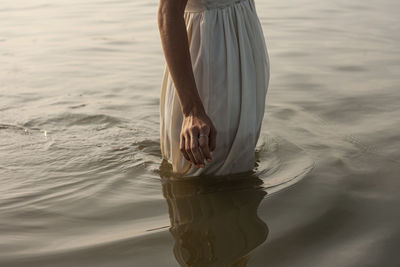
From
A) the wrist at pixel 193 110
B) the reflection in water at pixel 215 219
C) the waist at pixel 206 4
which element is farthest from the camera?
the waist at pixel 206 4

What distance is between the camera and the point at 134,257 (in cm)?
240

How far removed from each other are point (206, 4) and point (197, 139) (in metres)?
0.62

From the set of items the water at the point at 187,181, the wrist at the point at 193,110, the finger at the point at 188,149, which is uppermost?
the wrist at the point at 193,110

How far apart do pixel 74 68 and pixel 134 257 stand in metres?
3.60

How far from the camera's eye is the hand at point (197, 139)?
7.99ft

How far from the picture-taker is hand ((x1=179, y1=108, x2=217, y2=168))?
244 cm

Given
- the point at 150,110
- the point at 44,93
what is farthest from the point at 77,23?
the point at 150,110

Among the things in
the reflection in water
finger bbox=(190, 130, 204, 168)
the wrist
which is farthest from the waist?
the reflection in water

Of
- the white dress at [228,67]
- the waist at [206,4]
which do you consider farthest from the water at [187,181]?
the waist at [206,4]

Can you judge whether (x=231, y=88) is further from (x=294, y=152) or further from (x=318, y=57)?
(x=318, y=57)

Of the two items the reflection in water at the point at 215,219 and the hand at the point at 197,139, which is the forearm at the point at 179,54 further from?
the reflection in water at the point at 215,219

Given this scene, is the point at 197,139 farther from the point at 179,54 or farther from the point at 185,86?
the point at 179,54

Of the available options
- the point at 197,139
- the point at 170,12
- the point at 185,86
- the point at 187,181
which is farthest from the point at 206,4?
the point at 187,181

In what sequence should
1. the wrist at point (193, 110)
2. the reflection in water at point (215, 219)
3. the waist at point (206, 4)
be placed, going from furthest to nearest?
the waist at point (206, 4), the wrist at point (193, 110), the reflection in water at point (215, 219)
